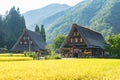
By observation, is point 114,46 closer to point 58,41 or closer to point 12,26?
point 58,41

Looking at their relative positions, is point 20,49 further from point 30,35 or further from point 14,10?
point 14,10

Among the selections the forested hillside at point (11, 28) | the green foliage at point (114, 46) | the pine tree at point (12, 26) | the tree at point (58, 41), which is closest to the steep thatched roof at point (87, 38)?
the green foliage at point (114, 46)

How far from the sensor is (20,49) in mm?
91875

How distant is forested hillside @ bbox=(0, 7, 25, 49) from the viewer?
4179 inches

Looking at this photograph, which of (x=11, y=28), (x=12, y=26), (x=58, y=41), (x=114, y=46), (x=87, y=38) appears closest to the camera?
(x=114, y=46)

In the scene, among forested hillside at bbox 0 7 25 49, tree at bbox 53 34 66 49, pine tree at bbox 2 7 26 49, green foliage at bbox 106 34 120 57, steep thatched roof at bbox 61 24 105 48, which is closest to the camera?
green foliage at bbox 106 34 120 57

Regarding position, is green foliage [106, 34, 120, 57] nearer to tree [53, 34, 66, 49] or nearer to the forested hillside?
tree [53, 34, 66, 49]

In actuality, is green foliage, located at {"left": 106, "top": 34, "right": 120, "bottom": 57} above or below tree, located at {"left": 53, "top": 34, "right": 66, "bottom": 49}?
below

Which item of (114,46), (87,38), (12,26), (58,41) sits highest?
(12,26)

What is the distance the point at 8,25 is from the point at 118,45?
61.0 metres

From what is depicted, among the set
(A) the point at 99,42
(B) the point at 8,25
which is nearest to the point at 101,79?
(A) the point at 99,42

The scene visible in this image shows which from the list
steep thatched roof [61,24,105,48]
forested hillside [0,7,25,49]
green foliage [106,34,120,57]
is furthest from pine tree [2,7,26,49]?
green foliage [106,34,120,57]

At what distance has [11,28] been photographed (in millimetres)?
117875

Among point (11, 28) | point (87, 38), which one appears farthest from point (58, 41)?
point (87, 38)
